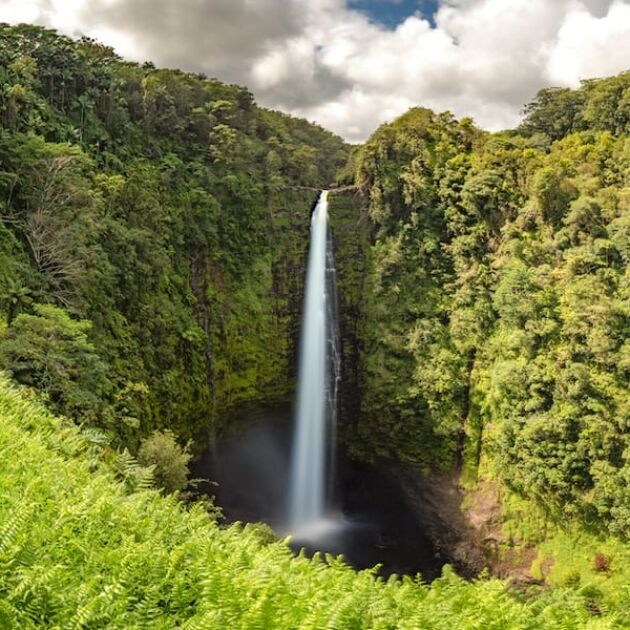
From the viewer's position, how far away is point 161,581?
4242 mm

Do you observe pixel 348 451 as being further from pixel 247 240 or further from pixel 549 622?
pixel 549 622

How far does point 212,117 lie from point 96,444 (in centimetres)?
2546

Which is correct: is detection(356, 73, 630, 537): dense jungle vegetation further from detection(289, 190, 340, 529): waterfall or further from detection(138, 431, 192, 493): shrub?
detection(138, 431, 192, 493): shrub

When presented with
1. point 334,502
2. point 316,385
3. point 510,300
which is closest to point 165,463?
point 334,502

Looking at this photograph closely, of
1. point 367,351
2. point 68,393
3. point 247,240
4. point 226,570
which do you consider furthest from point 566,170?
point 226,570

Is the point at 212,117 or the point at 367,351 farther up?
the point at 212,117

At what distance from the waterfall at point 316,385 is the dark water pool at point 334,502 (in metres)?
0.67

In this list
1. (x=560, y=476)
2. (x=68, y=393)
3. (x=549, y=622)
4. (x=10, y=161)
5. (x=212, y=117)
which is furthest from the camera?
(x=212, y=117)

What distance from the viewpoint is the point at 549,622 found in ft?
15.6

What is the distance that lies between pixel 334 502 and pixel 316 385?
6.31 m

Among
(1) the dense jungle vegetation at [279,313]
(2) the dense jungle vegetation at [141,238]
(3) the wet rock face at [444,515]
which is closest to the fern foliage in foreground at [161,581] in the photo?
(1) the dense jungle vegetation at [279,313]

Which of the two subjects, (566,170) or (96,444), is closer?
(96,444)

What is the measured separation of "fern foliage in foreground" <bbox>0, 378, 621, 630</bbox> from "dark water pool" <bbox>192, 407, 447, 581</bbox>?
18043 millimetres

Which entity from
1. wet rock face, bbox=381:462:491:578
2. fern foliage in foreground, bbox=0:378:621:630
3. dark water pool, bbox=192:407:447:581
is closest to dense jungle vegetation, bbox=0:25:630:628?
fern foliage in foreground, bbox=0:378:621:630
